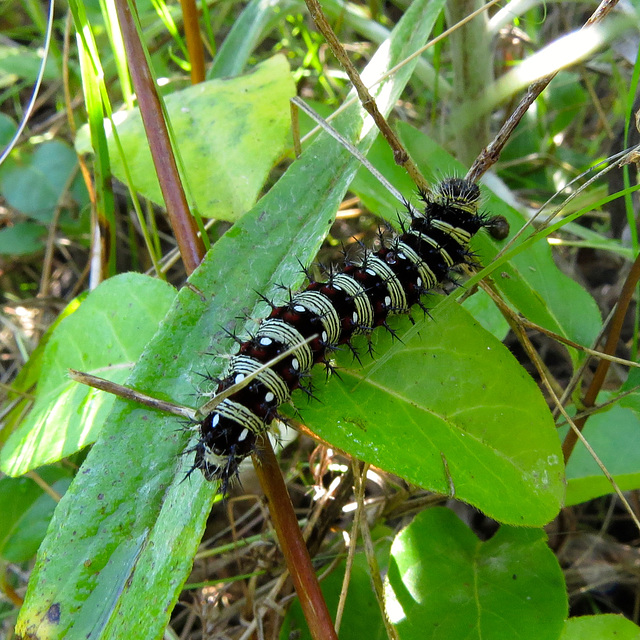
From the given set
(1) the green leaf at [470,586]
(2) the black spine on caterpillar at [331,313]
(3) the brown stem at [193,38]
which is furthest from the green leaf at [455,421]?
(3) the brown stem at [193,38]

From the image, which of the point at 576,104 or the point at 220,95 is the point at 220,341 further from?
the point at 576,104

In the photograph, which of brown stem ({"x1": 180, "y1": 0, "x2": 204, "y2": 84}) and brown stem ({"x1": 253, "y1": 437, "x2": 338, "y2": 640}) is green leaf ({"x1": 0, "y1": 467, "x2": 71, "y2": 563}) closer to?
brown stem ({"x1": 253, "y1": 437, "x2": 338, "y2": 640})

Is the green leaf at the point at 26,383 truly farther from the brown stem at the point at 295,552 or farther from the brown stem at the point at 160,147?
the brown stem at the point at 295,552

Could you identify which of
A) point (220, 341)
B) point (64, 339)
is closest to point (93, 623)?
point (220, 341)

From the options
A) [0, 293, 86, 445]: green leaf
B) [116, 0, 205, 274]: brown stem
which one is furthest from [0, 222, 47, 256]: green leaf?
[116, 0, 205, 274]: brown stem

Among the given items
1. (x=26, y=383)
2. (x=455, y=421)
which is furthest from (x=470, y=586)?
(x=26, y=383)
